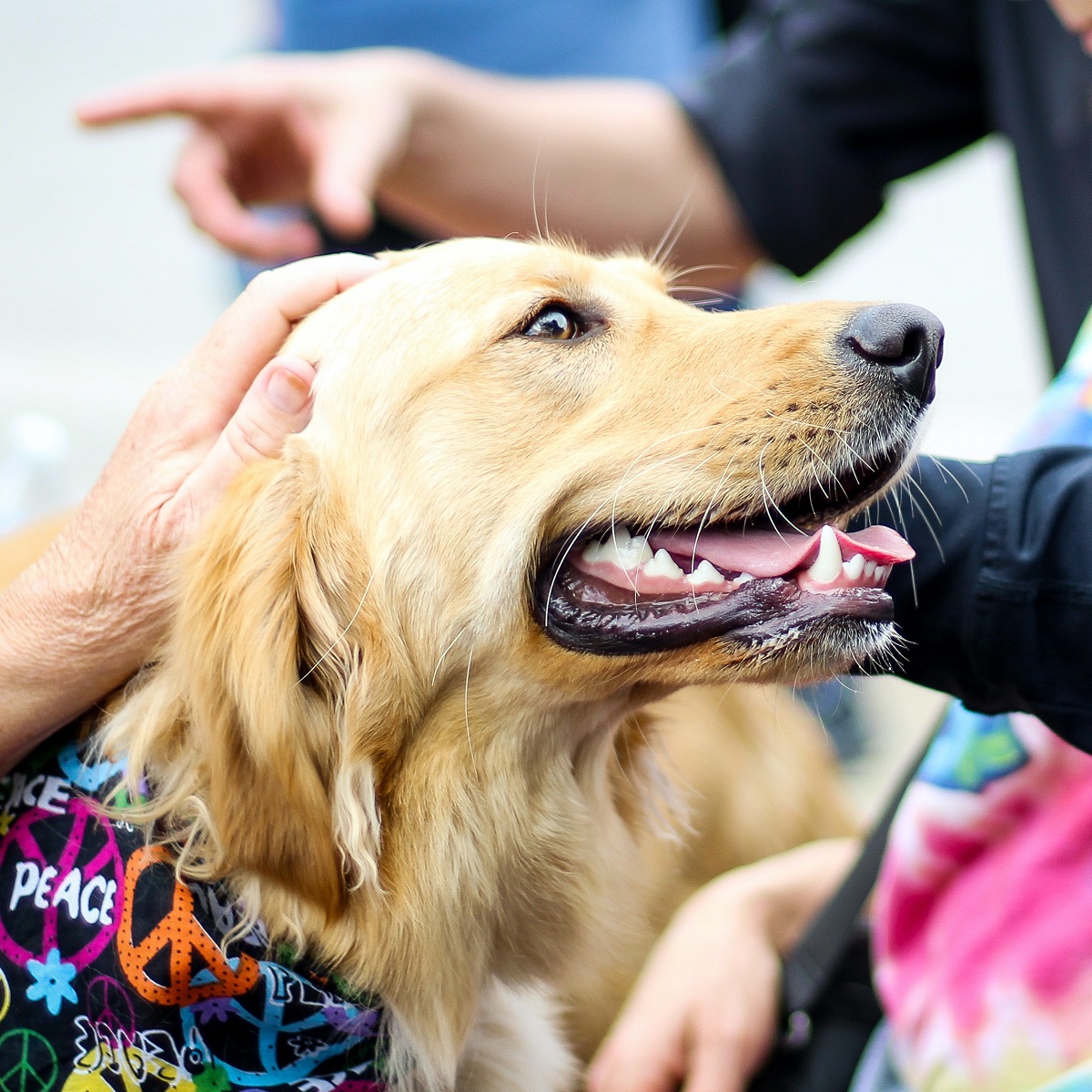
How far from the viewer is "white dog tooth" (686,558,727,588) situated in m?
1.34

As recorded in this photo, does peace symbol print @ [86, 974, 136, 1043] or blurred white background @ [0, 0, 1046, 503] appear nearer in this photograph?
peace symbol print @ [86, 974, 136, 1043]

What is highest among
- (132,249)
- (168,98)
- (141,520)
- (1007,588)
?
(168,98)

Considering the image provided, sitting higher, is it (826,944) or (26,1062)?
(26,1062)

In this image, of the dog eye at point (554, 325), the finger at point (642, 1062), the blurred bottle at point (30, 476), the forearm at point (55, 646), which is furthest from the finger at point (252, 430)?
the blurred bottle at point (30, 476)

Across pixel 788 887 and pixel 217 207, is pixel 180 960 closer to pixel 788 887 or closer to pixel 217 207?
pixel 788 887

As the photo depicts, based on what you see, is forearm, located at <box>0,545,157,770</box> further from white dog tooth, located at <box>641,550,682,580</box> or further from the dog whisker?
white dog tooth, located at <box>641,550,682,580</box>

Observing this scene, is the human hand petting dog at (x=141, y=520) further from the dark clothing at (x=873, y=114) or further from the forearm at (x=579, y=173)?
the dark clothing at (x=873, y=114)

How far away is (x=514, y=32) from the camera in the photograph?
3318mm

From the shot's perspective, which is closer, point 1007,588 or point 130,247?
point 1007,588

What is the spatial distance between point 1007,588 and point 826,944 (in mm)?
679

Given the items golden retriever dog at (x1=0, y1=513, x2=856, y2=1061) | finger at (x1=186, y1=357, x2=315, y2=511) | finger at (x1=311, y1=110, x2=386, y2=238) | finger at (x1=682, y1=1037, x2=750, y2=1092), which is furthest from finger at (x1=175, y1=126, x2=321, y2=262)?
finger at (x1=682, y1=1037, x2=750, y2=1092)

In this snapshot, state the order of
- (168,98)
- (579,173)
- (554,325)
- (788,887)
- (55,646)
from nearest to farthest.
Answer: (55,646), (554,325), (788,887), (168,98), (579,173)

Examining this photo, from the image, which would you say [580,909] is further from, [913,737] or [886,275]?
[886,275]

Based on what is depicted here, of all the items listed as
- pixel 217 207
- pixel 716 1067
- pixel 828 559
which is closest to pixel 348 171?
pixel 217 207
